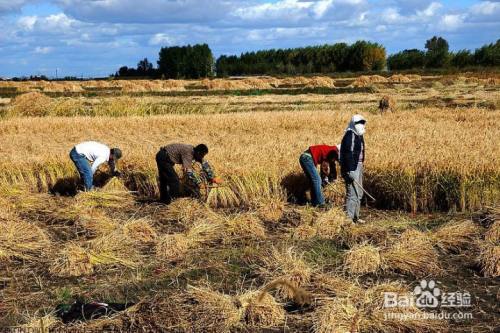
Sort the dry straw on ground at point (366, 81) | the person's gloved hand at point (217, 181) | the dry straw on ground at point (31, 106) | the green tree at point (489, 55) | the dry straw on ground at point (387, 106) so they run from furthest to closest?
1. the green tree at point (489, 55)
2. the dry straw on ground at point (366, 81)
3. the dry straw on ground at point (31, 106)
4. the dry straw on ground at point (387, 106)
5. the person's gloved hand at point (217, 181)

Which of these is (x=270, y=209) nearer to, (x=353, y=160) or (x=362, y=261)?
(x=353, y=160)

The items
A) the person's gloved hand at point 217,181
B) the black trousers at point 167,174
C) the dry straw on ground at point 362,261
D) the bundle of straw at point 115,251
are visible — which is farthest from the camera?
the black trousers at point 167,174

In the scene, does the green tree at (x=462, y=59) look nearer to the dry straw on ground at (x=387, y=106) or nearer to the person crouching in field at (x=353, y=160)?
the dry straw on ground at (x=387, y=106)

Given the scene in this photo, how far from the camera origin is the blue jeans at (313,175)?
28.1 feet

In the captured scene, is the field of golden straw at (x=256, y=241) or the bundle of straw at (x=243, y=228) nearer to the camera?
the field of golden straw at (x=256, y=241)

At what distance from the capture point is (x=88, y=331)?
5164 mm

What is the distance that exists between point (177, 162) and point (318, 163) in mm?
2142

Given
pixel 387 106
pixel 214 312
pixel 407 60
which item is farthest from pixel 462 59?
pixel 214 312

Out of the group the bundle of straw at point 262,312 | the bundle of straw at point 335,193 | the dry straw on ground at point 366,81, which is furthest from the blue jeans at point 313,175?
the dry straw on ground at point 366,81

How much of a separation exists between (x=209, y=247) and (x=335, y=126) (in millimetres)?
9549

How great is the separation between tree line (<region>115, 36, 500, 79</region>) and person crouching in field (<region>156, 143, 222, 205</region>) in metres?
60.1

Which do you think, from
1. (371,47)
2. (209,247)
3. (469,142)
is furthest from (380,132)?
(371,47)

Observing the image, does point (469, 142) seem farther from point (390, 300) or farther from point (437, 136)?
point (390, 300)

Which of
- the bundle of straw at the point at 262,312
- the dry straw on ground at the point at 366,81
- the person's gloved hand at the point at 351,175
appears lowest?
the bundle of straw at the point at 262,312
